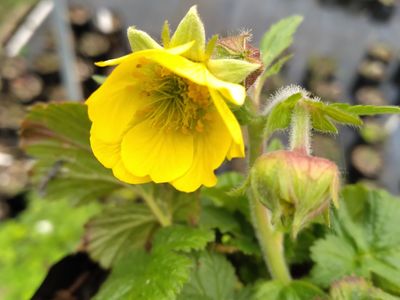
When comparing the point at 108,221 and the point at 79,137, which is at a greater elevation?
the point at 79,137

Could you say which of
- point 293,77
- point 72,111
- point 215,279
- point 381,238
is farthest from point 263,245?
point 293,77

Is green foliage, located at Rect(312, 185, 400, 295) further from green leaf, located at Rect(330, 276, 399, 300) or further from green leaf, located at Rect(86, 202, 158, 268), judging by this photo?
green leaf, located at Rect(86, 202, 158, 268)

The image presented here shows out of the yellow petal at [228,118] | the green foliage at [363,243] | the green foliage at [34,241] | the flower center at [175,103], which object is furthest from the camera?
the green foliage at [34,241]

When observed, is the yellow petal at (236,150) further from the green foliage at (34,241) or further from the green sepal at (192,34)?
the green foliage at (34,241)

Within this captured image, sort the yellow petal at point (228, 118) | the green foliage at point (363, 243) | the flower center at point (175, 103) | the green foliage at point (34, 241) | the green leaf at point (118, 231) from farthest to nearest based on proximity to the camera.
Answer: the green foliage at point (34, 241) < the green leaf at point (118, 231) < the green foliage at point (363, 243) < the flower center at point (175, 103) < the yellow petal at point (228, 118)

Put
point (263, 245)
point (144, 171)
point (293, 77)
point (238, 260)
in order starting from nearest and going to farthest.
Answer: point (144, 171) → point (263, 245) → point (238, 260) → point (293, 77)

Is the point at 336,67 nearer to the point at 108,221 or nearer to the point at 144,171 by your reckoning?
the point at 108,221

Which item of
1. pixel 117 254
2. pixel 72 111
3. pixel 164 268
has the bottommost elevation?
pixel 117 254

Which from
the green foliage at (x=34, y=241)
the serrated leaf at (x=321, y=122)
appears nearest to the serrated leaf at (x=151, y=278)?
the serrated leaf at (x=321, y=122)

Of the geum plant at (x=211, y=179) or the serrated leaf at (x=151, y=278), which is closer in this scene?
the geum plant at (x=211, y=179)
